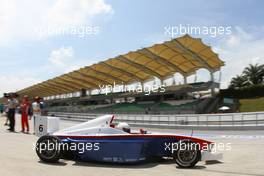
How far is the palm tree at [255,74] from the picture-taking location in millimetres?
76162

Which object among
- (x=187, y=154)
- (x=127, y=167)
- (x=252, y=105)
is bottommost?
(x=127, y=167)

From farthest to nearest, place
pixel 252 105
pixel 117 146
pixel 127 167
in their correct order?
1. pixel 252 105
2. pixel 117 146
3. pixel 127 167

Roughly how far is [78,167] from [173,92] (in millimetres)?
50458

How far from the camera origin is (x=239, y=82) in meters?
79.9

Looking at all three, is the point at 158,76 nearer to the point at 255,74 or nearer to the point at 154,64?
the point at 154,64

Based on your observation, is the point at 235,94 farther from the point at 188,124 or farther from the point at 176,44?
the point at 188,124

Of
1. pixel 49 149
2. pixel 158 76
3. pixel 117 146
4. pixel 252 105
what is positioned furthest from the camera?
pixel 158 76

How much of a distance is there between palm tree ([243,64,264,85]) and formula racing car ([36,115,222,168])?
7155 cm

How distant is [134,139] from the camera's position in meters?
8.41

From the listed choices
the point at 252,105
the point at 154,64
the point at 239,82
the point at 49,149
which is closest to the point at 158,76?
the point at 154,64

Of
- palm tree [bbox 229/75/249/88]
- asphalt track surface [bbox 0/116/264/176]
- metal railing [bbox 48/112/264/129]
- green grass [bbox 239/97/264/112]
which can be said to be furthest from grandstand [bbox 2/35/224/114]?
asphalt track surface [bbox 0/116/264/176]

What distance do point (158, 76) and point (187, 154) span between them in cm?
5467

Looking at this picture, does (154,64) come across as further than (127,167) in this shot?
Yes

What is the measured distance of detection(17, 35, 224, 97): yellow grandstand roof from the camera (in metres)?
45.9
